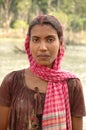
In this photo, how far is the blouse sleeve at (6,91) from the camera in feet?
6.73

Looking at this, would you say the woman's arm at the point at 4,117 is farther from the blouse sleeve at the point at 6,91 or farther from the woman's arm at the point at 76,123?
the woman's arm at the point at 76,123

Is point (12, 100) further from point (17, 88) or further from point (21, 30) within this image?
point (21, 30)

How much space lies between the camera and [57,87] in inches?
81.4

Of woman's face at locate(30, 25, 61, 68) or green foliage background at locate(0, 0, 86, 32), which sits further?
green foliage background at locate(0, 0, 86, 32)

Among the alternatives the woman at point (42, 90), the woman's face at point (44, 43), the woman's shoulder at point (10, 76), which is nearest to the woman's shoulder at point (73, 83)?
the woman at point (42, 90)

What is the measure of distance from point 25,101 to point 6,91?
4.6 inches

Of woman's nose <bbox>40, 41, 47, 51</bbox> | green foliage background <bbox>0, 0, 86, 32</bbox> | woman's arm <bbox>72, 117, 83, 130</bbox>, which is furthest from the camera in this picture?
green foliage background <bbox>0, 0, 86, 32</bbox>

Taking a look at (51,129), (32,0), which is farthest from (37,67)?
(32,0)

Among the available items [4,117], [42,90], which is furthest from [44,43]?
[4,117]

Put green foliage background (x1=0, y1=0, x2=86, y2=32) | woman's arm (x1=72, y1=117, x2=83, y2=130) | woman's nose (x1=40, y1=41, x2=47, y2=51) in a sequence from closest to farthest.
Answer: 1. woman's nose (x1=40, y1=41, x2=47, y2=51)
2. woman's arm (x1=72, y1=117, x2=83, y2=130)
3. green foliage background (x1=0, y1=0, x2=86, y2=32)

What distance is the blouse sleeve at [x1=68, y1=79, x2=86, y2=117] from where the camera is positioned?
207 cm

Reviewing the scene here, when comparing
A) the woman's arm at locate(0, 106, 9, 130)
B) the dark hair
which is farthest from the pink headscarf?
the woman's arm at locate(0, 106, 9, 130)

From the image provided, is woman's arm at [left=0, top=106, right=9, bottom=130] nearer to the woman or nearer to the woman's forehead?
the woman

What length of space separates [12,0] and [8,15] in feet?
6.90
